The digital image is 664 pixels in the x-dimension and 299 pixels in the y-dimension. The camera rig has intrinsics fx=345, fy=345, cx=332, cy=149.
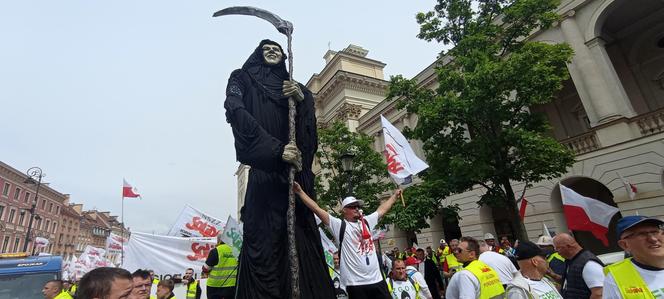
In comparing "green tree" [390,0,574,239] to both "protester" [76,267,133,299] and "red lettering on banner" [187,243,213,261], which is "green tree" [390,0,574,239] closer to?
"red lettering on banner" [187,243,213,261]

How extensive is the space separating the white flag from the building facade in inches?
2243

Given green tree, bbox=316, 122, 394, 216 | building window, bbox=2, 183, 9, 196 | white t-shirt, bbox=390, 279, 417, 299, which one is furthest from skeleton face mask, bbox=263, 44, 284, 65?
building window, bbox=2, 183, 9, 196

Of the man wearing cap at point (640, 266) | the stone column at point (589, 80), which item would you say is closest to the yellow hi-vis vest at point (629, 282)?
the man wearing cap at point (640, 266)

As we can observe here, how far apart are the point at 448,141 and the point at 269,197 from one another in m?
11.2

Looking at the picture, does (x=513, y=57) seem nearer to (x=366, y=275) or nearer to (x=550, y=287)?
(x=550, y=287)

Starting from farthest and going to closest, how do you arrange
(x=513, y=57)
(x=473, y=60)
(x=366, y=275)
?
(x=473, y=60) → (x=513, y=57) → (x=366, y=275)

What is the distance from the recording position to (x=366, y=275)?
12.1 ft

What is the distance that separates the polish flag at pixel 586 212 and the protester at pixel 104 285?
10.2 m

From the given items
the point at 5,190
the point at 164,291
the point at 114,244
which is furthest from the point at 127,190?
the point at 5,190

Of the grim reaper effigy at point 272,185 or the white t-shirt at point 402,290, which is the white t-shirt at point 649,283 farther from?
the white t-shirt at point 402,290

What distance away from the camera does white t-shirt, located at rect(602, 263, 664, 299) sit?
228cm

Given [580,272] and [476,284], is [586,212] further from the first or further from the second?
[476,284]

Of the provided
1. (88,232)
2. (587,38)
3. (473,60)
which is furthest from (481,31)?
(88,232)

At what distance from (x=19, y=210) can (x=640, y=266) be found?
237 ft
